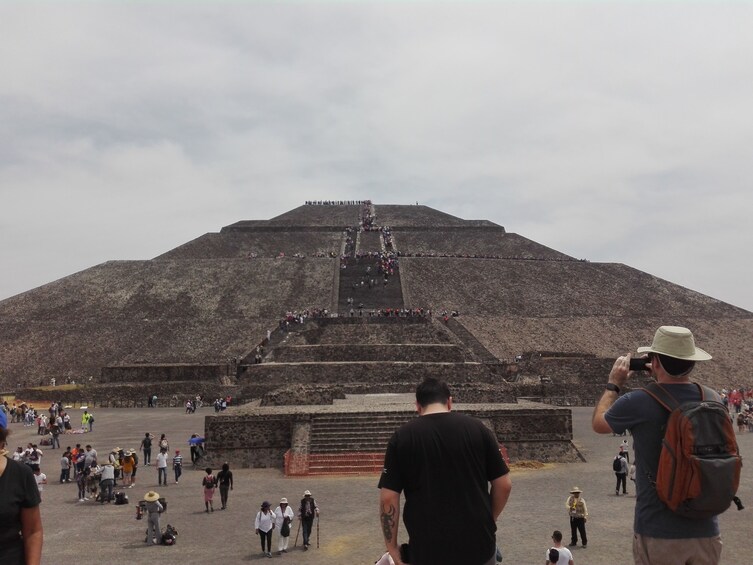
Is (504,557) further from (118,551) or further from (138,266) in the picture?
(138,266)

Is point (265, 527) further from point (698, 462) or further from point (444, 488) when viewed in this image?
point (698, 462)

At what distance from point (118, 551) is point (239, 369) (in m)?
24.7

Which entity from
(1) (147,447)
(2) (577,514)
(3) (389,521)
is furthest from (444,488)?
(1) (147,447)

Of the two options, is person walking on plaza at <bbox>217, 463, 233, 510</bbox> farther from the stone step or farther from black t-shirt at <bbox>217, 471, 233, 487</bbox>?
the stone step

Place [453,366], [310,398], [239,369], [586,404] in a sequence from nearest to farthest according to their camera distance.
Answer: [310,398] → [453,366] → [586,404] → [239,369]

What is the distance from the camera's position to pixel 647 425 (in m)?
3.19

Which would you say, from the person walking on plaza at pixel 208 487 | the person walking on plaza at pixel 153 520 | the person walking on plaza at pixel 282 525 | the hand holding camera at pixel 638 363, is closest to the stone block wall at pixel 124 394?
the person walking on plaza at pixel 208 487

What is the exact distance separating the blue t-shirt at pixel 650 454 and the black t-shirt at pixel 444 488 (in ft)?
2.12

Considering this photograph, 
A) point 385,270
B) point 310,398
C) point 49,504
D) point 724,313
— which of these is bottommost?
point 49,504

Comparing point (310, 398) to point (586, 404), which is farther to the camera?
point (586, 404)

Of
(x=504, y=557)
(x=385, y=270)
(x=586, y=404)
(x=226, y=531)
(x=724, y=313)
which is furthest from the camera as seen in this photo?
(x=385, y=270)

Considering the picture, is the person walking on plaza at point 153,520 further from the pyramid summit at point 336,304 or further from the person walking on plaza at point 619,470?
the pyramid summit at point 336,304

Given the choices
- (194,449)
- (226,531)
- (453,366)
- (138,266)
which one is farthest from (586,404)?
(138,266)

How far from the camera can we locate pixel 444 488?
120 inches
